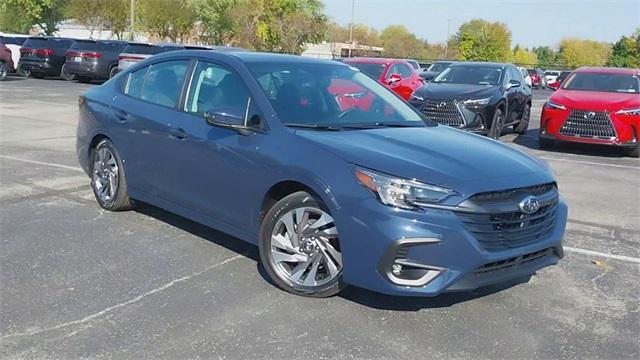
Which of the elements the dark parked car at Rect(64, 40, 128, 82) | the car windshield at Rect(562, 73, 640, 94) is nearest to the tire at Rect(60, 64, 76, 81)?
the dark parked car at Rect(64, 40, 128, 82)

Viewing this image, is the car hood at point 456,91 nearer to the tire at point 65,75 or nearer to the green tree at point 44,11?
the tire at point 65,75

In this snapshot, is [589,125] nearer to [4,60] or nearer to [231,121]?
[231,121]

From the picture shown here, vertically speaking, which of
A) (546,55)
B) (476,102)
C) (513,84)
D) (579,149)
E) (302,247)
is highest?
(546,55)

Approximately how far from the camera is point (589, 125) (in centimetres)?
1191

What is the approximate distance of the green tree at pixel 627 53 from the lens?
79000 mm

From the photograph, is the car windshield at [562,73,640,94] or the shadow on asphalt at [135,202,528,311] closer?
the shadow on asphalt at [135,202,528,311]

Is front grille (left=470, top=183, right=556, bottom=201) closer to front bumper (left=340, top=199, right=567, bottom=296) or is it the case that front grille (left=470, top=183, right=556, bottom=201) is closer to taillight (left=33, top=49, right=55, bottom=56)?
front bumper (left=340, top=199, right=567, bottom=296)

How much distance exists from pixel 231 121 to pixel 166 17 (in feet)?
158

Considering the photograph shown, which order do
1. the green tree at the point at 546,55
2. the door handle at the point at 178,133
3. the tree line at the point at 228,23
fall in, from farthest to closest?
the green tree at the point at 546,55, the tree line at the point at 228,23, the door handle at the point at 178,133

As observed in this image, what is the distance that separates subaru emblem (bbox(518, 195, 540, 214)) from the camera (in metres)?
4.10

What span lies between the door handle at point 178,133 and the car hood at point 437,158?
3.78ft

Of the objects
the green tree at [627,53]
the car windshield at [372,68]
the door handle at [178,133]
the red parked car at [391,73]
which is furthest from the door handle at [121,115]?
the green tree at [627,53]

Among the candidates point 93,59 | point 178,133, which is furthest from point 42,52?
point 178,133

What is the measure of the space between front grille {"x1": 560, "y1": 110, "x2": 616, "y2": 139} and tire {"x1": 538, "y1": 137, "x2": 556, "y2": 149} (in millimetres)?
801
